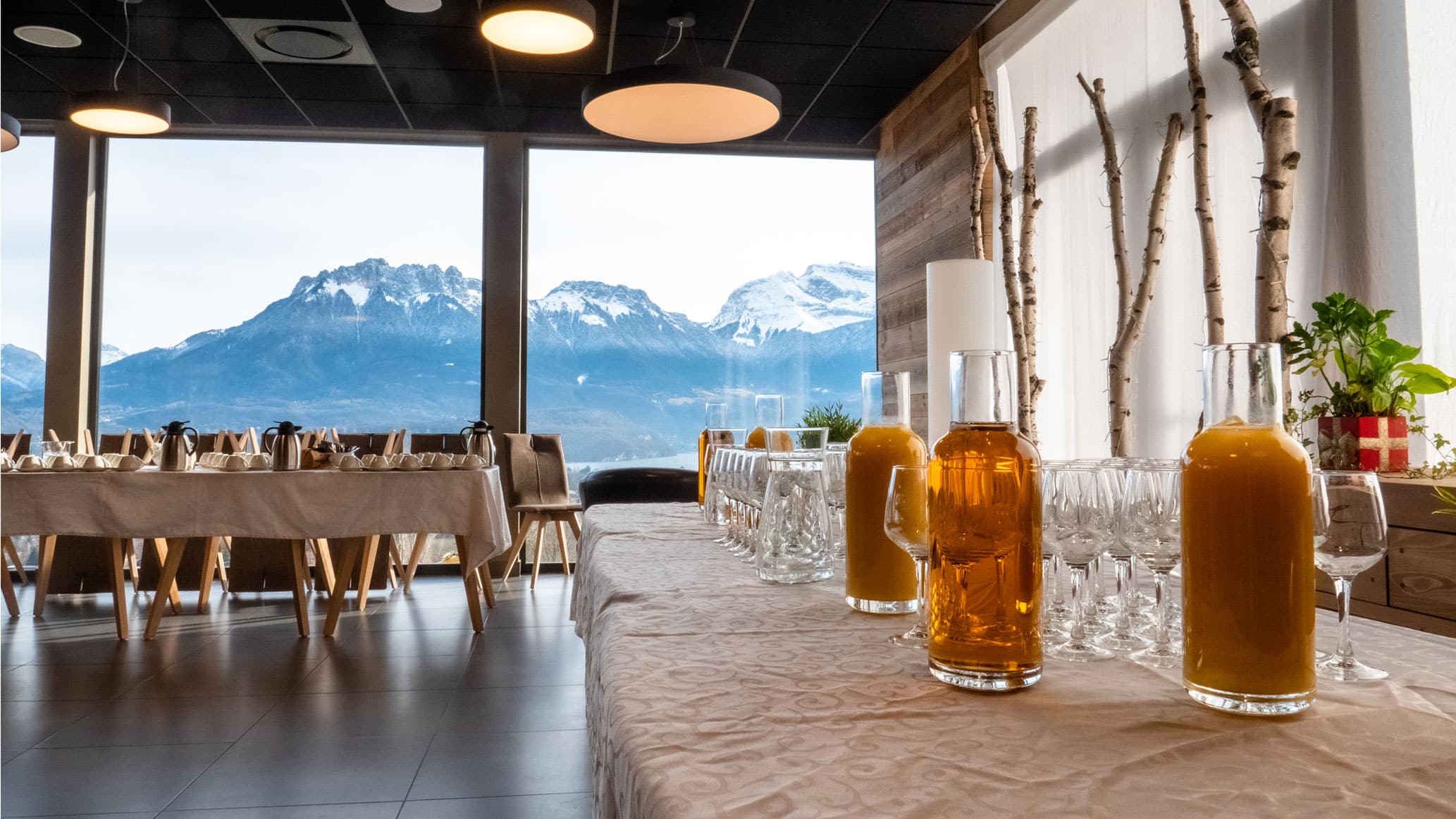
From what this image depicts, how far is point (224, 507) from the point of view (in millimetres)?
3781

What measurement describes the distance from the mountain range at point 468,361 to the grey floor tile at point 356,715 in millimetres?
3385

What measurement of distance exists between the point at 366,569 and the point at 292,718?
6.20 feet

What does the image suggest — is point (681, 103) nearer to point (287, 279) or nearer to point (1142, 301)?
point (1142, 301)

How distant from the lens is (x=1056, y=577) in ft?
2.69

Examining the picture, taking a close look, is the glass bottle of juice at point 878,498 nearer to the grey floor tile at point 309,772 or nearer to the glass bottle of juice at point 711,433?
the glass bottle of juice at point 711,433

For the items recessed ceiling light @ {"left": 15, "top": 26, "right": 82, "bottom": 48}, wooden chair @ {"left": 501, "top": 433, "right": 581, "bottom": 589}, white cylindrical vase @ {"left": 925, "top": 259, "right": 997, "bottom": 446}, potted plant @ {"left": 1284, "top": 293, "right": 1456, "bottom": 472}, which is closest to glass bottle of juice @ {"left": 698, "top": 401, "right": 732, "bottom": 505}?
potted plant @ {"left": 1284, "top": 293, "right": 1456, "bottom": 472}

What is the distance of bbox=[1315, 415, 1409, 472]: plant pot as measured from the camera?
219 cm

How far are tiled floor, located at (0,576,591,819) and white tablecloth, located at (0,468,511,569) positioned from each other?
0.49 metres

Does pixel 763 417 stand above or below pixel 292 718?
above

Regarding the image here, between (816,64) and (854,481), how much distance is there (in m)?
4.48

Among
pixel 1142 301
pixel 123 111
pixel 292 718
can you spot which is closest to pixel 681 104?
pixel 1142 301

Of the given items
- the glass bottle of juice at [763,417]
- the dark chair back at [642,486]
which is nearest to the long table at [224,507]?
the dark chair back at [642,486]

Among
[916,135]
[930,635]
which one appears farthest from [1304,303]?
[916,135]

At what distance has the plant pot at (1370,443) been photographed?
7.20ft
